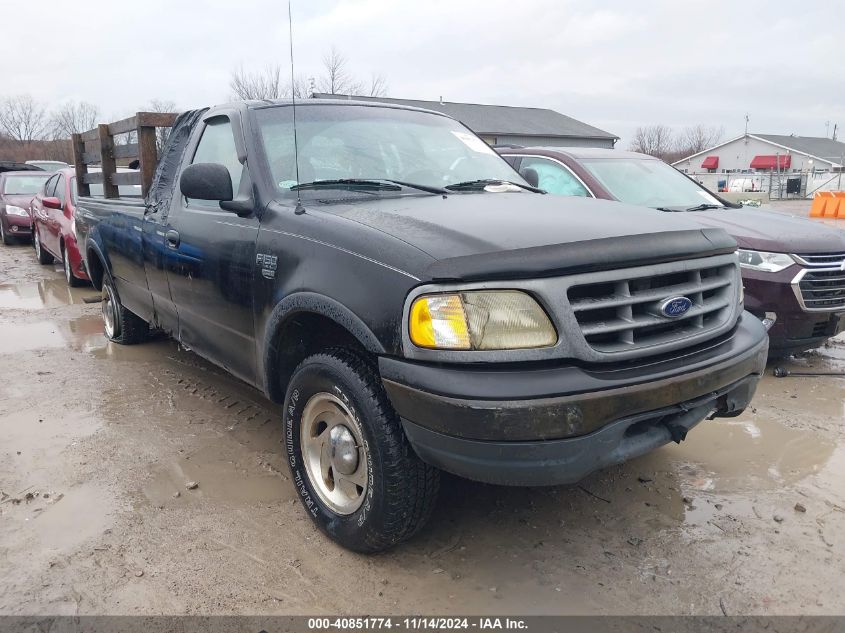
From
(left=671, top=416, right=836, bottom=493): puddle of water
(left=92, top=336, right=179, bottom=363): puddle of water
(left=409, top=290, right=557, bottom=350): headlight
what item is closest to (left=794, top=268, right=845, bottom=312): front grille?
(left=671, top=416, right=836, bottom=493): puddle of water

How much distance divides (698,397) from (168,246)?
3.15 meters

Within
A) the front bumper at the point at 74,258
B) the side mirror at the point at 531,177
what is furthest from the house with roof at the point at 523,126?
the side mirror at the point at 531,177

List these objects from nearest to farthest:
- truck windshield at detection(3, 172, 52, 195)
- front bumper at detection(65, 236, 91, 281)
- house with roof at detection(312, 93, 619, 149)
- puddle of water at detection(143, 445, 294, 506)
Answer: puddle of water at detection(143, 445, 294, 506) → front bumper at detection(65, 236, 91, 281) → truck windshield at detection(3, 172, 52, 195) → house with roof at detection(312, 93, 619, 149)

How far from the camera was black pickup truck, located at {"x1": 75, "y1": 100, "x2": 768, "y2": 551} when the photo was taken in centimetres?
210

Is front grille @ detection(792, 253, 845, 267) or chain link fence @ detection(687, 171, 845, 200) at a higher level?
chain link fence @ detection(687, 171, 845, 200)

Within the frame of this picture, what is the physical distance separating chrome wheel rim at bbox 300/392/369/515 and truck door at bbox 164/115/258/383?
0.60 meters

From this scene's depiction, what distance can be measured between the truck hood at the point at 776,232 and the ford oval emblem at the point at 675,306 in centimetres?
239

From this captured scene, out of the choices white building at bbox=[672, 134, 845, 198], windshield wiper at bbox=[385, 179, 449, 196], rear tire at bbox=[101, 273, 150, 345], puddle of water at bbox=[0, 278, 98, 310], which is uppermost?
white building at bbox=[672, 134, 845, 198]

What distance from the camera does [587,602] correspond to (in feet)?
7.79

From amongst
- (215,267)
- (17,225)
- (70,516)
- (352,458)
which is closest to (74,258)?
(215,267)

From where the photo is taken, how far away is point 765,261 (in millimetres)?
4730

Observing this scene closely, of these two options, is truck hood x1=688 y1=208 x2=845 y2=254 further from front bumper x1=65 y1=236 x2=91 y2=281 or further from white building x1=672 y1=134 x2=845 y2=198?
white building x1=672 y1=134 x2=845 y2=198

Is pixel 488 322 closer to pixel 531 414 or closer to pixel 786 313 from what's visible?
pixel 531 414

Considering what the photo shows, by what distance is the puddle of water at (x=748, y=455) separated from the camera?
3.32 meters
